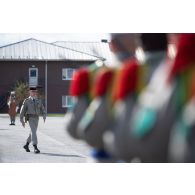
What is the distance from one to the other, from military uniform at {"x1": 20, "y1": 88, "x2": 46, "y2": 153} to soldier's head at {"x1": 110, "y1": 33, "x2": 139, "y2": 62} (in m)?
2.06

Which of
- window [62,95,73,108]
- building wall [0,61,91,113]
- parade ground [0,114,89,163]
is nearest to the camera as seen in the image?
window [62,95,73,108]

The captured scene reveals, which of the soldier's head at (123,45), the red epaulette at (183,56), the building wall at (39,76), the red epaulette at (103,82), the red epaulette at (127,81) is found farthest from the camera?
the building wall at (39,76)

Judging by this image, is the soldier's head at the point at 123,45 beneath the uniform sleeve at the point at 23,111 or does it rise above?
above

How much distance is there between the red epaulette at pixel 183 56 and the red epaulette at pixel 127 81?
0.62 feet

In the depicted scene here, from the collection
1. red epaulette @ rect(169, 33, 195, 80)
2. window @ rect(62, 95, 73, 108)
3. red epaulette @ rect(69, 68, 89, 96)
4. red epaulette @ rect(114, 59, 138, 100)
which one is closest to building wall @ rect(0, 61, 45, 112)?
window @ rect(62, 95, 73, 108)

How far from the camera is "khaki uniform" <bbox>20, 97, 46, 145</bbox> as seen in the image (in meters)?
4.23

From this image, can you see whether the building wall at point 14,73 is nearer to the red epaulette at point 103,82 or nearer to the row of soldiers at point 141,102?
the row of soldiers at point 141,102

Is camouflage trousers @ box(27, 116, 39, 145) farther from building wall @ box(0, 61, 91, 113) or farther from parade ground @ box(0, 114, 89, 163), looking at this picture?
building wall @ box(0, 61, 91, 113)

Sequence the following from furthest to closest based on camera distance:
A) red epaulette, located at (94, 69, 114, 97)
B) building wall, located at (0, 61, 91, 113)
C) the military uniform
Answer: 1. the military uniform
2. building wall, located at (0, 61, 91, 113)
3. red epaulette, located at (94, 69, 114, 97)

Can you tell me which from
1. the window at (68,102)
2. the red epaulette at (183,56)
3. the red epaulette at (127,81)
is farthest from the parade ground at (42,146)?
the red epaulette at (183,56)

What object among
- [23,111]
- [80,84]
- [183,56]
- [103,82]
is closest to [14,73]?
[23,111]

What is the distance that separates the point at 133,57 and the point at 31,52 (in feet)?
8.03

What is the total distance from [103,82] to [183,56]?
43cm

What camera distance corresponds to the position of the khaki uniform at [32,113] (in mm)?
4230
